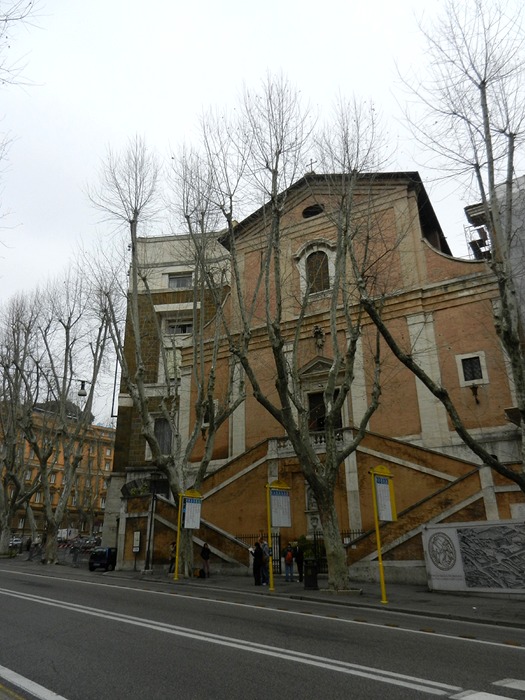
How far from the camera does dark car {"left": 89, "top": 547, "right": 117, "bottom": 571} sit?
21.8m

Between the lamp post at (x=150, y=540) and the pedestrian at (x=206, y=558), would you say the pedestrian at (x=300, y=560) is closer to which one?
the pedestrian at (x=206, y=558)

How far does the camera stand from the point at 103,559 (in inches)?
860

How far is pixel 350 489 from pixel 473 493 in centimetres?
475

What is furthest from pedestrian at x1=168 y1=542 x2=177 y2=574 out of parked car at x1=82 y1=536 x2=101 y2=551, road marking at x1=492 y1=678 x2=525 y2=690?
parked car at x1=82 y1=536 x2=101 y2=551

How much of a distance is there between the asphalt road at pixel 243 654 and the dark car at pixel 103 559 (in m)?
13.1

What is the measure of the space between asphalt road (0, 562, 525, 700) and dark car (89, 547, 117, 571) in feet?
42.9

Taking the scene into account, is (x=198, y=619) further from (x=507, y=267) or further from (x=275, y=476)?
(x=275, y=476)

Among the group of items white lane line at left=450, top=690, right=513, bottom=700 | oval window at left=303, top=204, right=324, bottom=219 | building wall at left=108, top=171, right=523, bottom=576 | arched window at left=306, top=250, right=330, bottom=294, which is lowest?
white lane line at left=450, top=690, right=513, bottom=700

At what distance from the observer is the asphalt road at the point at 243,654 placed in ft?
14.9

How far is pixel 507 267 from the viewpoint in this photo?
1113cm

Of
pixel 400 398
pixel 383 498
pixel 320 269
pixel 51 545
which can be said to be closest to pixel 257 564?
pixel 383 498

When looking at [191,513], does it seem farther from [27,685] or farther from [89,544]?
[89,544]

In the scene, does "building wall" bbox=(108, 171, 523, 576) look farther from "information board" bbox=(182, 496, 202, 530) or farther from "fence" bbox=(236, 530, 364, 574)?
"information board" bbox=(182, 496, 202, 530)

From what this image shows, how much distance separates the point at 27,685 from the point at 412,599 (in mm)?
9507
